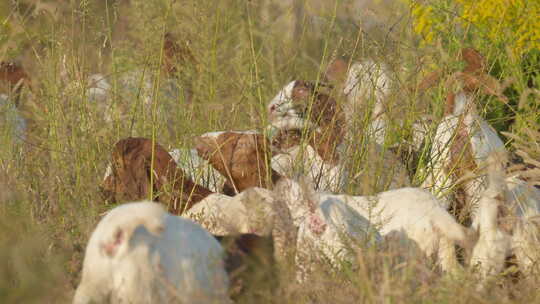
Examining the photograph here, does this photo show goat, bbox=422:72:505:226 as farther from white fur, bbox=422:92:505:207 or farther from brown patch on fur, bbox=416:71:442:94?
brown patch on fur, bbox=416:71:442:94

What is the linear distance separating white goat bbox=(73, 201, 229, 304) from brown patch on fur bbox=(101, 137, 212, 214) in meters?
1.04

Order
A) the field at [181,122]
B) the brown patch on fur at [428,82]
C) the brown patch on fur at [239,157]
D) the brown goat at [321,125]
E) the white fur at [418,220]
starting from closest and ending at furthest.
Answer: the field at [181,122] → the white fur at [418,220] → the brown patch on fur at [239,157] → the brown goat at [321,125] → the brown patch on fur at [428,82]

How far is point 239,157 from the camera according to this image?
3.49m

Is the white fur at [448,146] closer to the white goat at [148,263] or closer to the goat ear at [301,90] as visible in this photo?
the goat ear at [301,90]

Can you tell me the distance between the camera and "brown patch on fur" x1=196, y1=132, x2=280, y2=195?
11.4 feet

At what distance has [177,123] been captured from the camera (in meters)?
4.15

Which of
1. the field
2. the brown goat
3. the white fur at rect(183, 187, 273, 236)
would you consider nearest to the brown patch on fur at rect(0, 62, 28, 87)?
the field

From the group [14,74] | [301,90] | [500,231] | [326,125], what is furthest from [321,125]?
[14,74]

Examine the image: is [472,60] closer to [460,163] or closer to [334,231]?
[460,163]

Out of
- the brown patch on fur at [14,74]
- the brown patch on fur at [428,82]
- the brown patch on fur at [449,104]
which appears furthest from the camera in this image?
the brown patch on fur at [14,74]

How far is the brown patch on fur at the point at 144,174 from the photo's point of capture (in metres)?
3.26

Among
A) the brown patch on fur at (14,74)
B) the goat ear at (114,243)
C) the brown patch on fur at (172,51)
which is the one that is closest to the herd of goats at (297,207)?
the goat ear at (114,243)

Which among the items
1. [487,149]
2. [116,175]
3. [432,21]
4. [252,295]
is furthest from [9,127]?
[432,21]

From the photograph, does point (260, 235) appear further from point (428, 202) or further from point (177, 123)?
point (177, 123)
